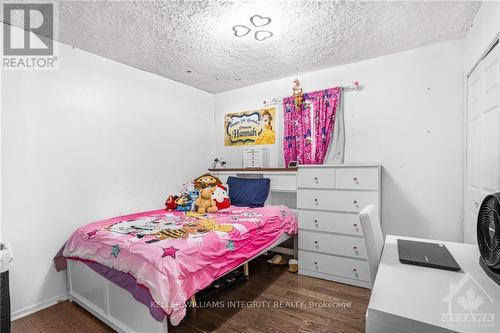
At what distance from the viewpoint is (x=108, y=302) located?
1.90m

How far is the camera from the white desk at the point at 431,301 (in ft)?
2.33

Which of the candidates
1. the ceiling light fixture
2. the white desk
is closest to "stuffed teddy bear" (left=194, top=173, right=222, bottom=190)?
the ceiling light fixture

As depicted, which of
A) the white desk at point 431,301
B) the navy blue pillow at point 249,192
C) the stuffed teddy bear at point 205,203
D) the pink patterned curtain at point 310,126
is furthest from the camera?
the navy blue pillow at point 249,192

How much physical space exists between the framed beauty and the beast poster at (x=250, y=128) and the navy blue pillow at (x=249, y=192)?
64 cm

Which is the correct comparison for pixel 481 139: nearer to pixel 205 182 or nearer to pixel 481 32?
pixel 481 32

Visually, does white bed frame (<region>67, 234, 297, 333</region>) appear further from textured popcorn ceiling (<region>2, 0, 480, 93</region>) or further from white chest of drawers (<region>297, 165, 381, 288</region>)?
textured popcorn ceiling (<region>2, 0, 480, 93</region>)

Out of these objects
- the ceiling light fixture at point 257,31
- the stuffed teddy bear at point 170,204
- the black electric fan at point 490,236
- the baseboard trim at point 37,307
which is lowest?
the baseboard trim at point 37,307

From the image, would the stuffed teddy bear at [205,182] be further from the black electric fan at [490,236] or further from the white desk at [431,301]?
the black electric fan at [490,236]

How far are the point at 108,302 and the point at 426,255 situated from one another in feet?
7.20

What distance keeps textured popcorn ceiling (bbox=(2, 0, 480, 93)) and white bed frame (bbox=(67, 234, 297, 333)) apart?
2.10 metres

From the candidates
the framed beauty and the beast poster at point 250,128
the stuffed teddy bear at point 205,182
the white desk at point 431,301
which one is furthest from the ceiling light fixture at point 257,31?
the white desk at point 431,301

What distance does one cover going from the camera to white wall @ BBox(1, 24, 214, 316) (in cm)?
209

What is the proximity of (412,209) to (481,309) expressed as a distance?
2122mm

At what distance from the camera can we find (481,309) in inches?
30.8
